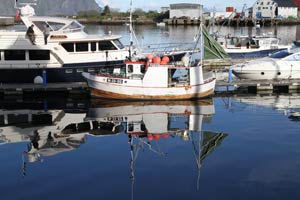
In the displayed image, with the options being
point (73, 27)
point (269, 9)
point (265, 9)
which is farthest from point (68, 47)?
point (269, 9)

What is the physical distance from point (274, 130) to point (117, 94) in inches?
317

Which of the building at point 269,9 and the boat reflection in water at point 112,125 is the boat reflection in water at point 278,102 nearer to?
the boat reflection in water at point 112,125

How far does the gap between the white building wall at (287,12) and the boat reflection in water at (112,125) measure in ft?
287

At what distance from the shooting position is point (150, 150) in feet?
49.4

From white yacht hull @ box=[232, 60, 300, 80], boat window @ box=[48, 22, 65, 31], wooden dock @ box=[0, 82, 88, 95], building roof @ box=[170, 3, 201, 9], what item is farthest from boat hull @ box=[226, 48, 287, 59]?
building roof @ box=[170, 3, 201, 9]

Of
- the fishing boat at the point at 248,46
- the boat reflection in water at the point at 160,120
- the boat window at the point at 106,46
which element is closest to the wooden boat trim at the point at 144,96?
the boat reflection in water at the point at 160,120

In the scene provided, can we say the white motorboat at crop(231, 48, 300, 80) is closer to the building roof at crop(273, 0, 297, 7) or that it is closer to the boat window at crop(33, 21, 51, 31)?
the boat window at crop(33, 21, 51, 31)

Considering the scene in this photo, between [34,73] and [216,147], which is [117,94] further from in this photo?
[216,147]

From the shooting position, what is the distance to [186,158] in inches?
562

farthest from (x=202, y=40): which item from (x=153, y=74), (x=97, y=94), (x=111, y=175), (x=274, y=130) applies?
(x=111, y=175)

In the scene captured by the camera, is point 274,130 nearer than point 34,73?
Yes

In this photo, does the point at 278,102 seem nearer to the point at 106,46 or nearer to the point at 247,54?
the point at 106,46

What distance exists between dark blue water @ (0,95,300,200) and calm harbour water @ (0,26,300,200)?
3cm

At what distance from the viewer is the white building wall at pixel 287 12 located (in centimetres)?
10388
